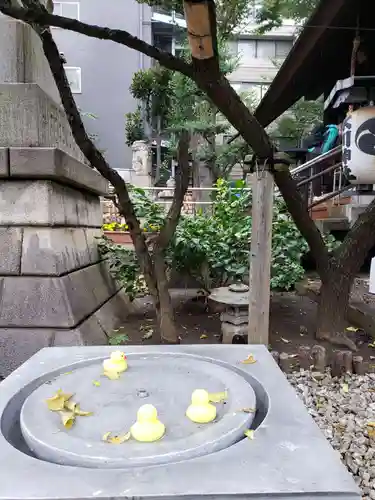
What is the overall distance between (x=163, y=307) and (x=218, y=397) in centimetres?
253

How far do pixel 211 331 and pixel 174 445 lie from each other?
345 centimetres

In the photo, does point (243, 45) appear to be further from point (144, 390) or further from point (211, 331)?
point (144, 390)

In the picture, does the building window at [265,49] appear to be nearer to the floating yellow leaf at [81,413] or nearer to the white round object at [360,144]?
the white round object at [360,144]

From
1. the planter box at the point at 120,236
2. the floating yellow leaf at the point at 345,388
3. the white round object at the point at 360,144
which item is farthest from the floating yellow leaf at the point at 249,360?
the planter box at the point at 120,236

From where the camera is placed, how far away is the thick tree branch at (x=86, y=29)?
2.18 m

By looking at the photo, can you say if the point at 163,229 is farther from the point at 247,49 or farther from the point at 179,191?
the point at 247,49

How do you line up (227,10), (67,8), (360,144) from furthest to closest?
(67,8)
(227,10)
(360,144)

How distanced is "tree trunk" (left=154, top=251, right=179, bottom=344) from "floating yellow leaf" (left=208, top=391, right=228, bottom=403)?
2.47 m

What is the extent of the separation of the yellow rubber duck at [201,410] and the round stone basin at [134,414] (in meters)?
0.02

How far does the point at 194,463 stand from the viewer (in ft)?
3.28

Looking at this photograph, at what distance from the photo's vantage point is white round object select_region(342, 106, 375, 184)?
3754mm

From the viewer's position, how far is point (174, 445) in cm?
108

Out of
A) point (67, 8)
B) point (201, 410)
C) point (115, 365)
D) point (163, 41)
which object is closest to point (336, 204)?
point (115, 365)

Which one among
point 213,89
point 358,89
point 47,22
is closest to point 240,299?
point 213,89
